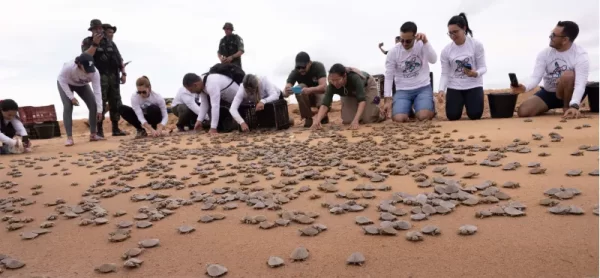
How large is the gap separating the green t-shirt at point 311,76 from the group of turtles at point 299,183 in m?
1.71

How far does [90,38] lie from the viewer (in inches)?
263

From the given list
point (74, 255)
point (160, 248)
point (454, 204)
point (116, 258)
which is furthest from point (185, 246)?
point (454, 204)

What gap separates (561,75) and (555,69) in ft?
0.37

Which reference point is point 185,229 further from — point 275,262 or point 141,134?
point 141,134

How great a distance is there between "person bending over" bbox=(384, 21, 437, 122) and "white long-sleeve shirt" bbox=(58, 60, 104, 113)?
155 inches

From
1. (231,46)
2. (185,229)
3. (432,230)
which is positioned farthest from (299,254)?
(231,46)

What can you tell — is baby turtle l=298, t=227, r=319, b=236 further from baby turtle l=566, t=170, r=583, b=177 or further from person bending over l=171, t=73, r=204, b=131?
person bending over l=171, t=73, r=204, b=131

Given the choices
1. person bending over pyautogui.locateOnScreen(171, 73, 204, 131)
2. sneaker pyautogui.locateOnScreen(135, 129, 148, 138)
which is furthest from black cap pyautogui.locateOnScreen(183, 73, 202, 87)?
sneaker pyautogui.locateOnScreen(135, 129, 148, 138)

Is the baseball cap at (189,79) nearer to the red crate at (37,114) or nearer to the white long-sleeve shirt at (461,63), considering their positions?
the white long-sleeve shirt at (461,63)

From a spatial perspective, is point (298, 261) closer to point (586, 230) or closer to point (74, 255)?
point (74, 255)

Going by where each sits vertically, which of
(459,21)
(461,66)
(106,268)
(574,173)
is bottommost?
(106,268)

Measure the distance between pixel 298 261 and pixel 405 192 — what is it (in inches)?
39.4

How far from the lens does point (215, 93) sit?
6367 millimetres

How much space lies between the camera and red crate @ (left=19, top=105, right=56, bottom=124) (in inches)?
377
